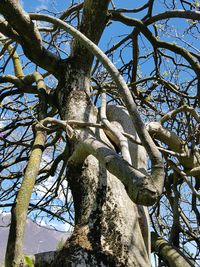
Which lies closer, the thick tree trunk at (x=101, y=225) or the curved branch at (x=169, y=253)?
the thick tree trunk at (x=101, y=225)

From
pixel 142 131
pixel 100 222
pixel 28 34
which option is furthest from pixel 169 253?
pixel 28 34

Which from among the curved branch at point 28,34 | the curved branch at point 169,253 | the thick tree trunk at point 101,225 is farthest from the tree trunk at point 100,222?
the curved branch at point 28,34

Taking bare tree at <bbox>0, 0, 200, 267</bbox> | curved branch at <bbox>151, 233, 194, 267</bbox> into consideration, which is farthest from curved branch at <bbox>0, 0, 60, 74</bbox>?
curved branch at <bbox>151, 233, 194, 267</bbox>

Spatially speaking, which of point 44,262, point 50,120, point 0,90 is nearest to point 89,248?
point 44,262

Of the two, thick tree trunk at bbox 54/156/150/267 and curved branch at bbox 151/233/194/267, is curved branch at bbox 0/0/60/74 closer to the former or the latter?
thick tree trunk at bbox 54/156/150/267

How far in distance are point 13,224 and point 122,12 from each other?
9.01ft

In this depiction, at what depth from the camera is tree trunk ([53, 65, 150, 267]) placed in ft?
6.21

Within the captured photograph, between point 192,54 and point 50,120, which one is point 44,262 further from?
point 192,54

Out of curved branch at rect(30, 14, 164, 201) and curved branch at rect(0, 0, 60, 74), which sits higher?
curved branch at rect(0, 0, 60, 74)

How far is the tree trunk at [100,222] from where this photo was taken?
6.21ft

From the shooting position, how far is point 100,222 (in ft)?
6.72

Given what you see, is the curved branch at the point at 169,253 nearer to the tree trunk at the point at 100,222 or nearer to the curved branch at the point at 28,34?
the tree trunk at the point at 100,222

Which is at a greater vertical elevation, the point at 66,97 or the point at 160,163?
the point at 66,97

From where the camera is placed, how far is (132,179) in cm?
135
